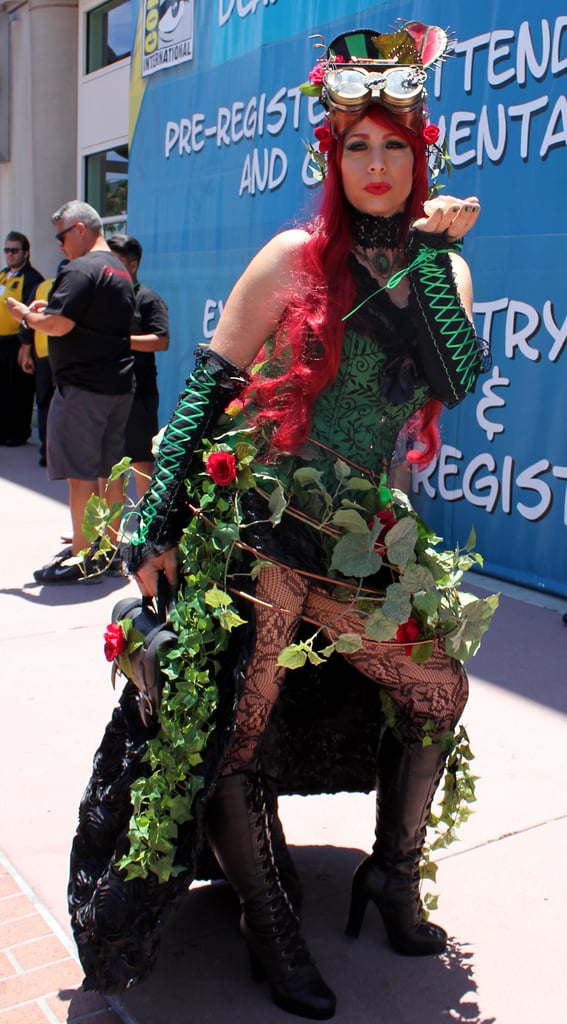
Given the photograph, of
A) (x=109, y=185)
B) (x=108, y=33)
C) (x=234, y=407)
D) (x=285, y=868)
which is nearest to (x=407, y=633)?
(x=234, y=407)

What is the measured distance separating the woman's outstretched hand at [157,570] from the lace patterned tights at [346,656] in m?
0.22

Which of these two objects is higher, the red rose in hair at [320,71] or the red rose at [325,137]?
the red rose in hair at [320,71]

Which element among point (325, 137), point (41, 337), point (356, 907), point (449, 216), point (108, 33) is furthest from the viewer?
point (108, 33)

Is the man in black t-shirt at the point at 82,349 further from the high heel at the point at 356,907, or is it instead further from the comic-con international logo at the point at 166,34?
the comic-con international logo at the point at 166,34

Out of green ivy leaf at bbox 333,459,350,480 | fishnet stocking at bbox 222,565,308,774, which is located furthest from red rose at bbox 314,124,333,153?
fishnet stocking at bbox 222,565,308,774

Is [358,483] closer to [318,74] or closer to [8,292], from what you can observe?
[318,74]

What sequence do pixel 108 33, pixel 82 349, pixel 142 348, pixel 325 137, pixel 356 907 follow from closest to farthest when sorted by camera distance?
pixel 325 137, pixel 356 907, pixel 82 349, pixel 142 348, pixel 108 33

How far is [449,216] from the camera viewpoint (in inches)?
75.8

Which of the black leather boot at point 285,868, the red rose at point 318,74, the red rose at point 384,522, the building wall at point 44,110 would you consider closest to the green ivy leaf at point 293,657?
the red rose at point 384,522

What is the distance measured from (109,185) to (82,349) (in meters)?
7.76

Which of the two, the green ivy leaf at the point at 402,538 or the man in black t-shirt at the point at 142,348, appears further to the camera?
the man in black t-shirt at the point at 142,348

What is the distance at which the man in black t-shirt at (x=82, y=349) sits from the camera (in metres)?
5.26

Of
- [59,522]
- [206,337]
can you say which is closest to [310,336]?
[59,522]

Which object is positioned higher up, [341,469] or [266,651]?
[341,469]
